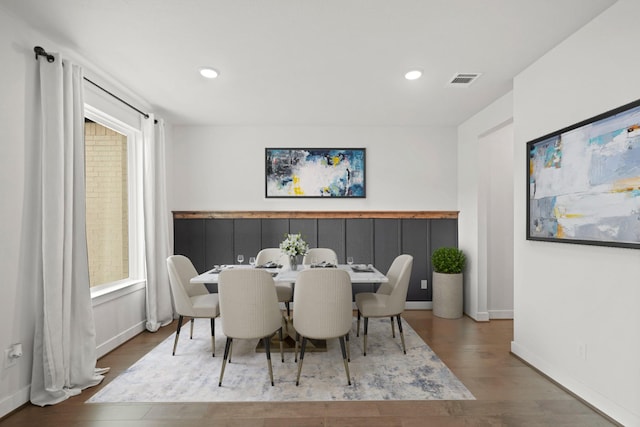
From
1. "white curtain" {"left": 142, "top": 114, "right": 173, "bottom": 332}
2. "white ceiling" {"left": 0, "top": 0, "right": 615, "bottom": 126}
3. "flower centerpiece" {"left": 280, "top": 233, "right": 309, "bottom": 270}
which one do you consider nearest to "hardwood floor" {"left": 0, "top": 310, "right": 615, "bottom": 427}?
"white curtain" {"left": 142, "top": 114, "right": 173, "bottom": 332}

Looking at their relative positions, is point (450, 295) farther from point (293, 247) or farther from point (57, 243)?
point (57, 243)

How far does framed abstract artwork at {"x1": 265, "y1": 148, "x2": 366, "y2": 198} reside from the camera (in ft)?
16.0

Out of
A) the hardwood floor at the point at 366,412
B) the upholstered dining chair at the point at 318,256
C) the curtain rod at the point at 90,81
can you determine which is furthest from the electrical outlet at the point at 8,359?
the upholstered dining chair at the point at 318,256

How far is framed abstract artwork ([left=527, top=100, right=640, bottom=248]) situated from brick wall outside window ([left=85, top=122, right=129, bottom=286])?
13.8 feet

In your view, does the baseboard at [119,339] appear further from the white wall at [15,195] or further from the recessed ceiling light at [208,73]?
the recessed ceiling light at [208,73]

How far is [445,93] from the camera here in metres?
3.64

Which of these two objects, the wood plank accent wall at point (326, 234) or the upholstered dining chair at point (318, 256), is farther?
the wood plank accent wall at point (326, 234)

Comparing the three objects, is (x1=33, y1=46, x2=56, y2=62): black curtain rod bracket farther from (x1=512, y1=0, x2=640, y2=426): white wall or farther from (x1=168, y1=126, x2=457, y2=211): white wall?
(x1=512, y1=0, x2=640, y2=426): white wall

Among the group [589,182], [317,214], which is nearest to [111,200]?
[317,214]

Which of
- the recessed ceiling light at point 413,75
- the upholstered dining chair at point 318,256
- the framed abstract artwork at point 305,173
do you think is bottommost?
the upholstered dining chair at point 318,256

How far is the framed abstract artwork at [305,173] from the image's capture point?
192 inches

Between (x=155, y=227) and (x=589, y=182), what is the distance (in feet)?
14.2

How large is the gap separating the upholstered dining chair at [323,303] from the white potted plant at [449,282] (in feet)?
7.66

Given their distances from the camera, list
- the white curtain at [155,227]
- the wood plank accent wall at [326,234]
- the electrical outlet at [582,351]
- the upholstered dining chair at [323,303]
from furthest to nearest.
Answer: the wood plank accent wall at [326,234], the white curtain at [155,227], the upholstered dining chair at [323,303], the electrical outlet at [582,351]
